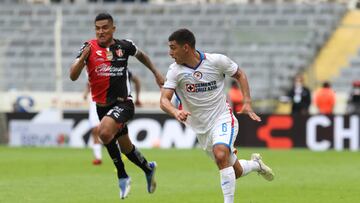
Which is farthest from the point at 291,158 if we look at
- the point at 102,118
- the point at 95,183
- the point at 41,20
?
the point at 41,20

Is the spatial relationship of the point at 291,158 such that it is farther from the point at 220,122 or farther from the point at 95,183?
the point at 220,122

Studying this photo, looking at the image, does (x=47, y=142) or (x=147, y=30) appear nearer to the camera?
(x=47, y=142)

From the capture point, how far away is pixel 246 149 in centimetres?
2784

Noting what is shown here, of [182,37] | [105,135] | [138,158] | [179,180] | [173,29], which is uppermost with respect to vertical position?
[182,37]

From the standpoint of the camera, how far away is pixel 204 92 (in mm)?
12094

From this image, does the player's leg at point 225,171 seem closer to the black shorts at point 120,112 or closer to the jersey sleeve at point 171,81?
the jersey sleeve at point 171,81

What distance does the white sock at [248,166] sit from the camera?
1279 cm

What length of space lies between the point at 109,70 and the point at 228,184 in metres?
3.30

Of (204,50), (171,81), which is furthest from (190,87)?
(204,50)

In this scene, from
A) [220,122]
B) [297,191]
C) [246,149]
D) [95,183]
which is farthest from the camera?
[246,149]

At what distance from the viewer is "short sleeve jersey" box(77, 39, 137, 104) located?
13.9 metres

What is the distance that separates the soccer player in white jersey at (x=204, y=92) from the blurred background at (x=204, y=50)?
54.2ft

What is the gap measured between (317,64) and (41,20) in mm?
11051

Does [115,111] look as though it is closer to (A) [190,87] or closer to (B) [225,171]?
(A) [190,87]
